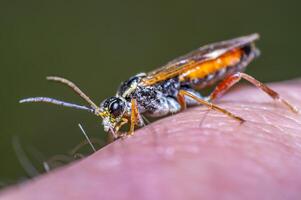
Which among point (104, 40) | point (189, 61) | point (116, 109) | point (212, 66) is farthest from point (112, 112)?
point (104, 40)

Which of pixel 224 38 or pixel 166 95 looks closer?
pixel 166 95

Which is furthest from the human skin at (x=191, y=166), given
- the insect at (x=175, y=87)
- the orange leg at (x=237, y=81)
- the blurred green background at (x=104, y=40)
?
the blurred green background at (x=104, y=40)

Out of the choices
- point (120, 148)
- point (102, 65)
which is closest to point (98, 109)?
point (120, 148)

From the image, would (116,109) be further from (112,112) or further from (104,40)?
(104,40)

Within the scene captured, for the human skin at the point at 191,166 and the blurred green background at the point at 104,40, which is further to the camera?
the blurred green background at the point at 104,40

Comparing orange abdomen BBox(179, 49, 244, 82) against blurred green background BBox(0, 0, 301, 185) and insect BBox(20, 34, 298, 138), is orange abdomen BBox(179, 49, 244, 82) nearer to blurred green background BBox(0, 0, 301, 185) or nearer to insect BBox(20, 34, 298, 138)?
insect BBox(20, 34, 298, 138)

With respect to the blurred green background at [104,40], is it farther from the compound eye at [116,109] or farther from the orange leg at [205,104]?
the compound eye at [116,109]

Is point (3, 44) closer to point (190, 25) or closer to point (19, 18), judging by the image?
point (19, 18)
